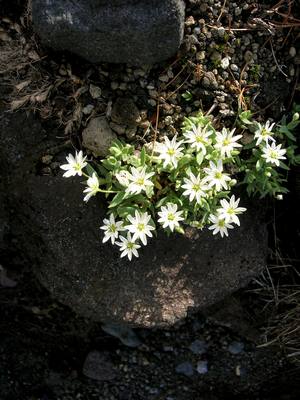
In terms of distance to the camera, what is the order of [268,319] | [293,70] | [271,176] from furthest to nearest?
[268,319] < [293,70] < [271,176]

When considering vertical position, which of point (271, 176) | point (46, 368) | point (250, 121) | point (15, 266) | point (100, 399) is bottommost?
point (100, 399)

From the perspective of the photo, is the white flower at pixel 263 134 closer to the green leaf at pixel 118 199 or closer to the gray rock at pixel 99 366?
the green leaf at pixel 118 199

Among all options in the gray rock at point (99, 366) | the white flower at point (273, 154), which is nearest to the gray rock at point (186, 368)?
the gray rock at point (99, 366)

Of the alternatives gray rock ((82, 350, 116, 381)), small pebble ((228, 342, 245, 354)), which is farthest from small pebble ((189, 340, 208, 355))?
gray rock ((82, 350, 116, 381))

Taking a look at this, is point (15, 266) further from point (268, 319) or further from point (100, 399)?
point (268, 319)

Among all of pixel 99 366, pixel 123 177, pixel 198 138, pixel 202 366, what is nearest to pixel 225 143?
pixel 198 138

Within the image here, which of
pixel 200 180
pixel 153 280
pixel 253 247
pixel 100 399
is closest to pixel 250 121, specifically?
pixel 200 180

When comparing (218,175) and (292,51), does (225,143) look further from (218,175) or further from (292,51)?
(292,51)
